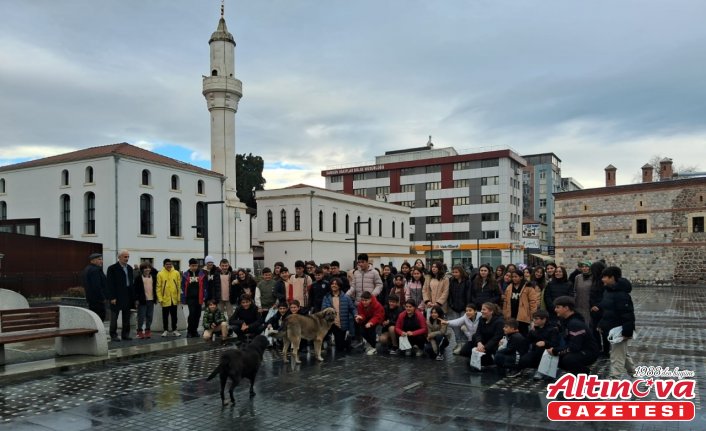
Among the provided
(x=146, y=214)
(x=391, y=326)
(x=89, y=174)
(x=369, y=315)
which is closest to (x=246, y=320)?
(x=369, y=315)

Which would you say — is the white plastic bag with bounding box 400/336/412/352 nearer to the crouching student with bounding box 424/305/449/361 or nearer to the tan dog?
the crouching student with bounding box 424/305/449/361

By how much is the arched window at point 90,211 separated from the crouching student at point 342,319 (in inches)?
1174

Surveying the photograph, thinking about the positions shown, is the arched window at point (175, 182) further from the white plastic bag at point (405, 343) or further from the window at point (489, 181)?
the window at point (489, 181)

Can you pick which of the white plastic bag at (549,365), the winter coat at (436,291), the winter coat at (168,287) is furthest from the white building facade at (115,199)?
the white plastic bag at (549,365)

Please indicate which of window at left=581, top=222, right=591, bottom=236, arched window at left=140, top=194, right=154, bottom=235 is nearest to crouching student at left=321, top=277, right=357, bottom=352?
arched window at left=140, top=194, right=154, bottom=235

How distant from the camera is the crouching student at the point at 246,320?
11.4 meters

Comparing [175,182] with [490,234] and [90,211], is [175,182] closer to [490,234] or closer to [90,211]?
[90,211]

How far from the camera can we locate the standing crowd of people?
8.41 metres

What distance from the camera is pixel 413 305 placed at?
10.4 m

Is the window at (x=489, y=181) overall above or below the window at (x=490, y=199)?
above

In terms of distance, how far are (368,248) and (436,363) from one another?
54108 mm

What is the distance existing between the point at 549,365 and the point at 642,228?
3892 centimetres

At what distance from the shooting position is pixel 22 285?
1070 inches

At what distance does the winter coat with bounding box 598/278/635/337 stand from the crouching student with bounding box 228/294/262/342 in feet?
21.8
